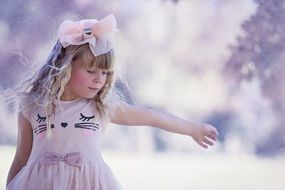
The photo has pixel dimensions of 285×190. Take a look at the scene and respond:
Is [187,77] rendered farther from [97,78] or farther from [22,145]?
[22,145]

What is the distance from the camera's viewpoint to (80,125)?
1233 mm

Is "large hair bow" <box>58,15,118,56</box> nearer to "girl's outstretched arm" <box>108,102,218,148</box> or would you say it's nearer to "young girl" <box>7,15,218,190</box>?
"young girl" <box>7,15,218,190</box>

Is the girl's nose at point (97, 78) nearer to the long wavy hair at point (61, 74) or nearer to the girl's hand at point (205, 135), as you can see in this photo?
the long wavy hair at point (61, 74)

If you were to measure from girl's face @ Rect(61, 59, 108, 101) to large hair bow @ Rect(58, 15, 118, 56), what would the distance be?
0.15 ft

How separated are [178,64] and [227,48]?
0.45 feet

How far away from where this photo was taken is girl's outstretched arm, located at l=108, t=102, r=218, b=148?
1308mm

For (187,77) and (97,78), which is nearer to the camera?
(97,78)

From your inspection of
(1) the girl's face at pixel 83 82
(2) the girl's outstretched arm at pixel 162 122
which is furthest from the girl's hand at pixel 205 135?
A: (1) the girl's face at pixel 83 82

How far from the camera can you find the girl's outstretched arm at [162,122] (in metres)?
1.31

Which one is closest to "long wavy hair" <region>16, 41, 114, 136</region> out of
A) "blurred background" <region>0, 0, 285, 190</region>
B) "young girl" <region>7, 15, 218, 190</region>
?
"young girl" <region>7, 15, 218, 190</region>

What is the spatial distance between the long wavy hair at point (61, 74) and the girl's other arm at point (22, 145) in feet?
0.21

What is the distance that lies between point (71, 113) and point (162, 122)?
0.22 m

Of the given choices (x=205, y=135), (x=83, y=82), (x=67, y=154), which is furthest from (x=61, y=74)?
(x=205, y=135)

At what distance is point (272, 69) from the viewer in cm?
152
